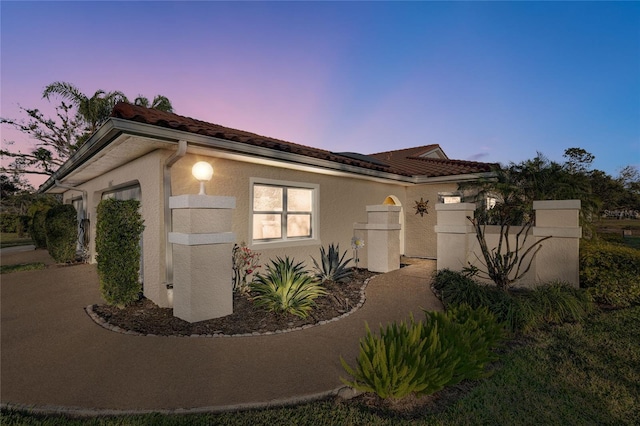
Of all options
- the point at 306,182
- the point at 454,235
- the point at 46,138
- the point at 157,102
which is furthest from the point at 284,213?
the point at 46,138

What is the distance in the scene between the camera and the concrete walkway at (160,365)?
9.18 ft

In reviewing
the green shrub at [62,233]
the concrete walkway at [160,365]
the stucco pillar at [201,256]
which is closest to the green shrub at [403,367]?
the concrete walkway at [160,365]

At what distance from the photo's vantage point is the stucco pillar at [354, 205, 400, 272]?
8258 millimetres

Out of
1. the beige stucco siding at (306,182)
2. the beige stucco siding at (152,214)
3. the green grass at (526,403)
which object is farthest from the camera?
the beige stucco siding at (306,182)

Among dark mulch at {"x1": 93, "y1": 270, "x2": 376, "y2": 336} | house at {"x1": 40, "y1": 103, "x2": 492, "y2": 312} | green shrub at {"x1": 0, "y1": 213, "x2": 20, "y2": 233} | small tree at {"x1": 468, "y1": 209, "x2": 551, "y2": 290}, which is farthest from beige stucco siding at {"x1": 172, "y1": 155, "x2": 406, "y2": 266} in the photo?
green shrub at {"x1": 0, "y1": 213, "x2": 20, "y2": 233}

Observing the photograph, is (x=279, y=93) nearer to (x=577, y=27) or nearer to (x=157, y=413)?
(x=577, y=27)

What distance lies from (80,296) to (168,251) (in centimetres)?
302

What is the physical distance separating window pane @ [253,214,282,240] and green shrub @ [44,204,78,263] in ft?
26.7

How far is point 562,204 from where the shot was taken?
621 centimetres

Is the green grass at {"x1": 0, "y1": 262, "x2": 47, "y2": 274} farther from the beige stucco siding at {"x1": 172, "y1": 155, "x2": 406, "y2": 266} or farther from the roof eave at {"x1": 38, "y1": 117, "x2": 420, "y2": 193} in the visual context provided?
the beige stucco siding at {"x1": 172, "y1": 155, "x2": 406, "y2": 266}

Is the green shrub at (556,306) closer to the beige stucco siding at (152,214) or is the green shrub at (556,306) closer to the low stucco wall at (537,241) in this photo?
the low stucco wall at (537,241)

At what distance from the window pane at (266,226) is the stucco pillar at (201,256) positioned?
1985 mm

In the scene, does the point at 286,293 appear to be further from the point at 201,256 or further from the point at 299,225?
the point at 299,225

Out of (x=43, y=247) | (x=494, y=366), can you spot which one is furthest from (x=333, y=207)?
(x=43, y=247)
